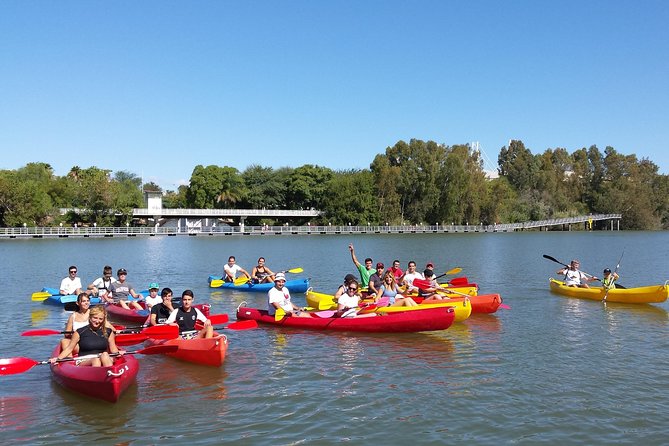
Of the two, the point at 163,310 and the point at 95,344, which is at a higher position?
the point at 163,310

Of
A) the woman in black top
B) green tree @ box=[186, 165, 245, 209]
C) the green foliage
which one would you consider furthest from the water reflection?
green tree @ box=[186, 165, 245, 209]

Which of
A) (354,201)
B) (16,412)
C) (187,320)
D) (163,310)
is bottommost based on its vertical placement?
(16,412)

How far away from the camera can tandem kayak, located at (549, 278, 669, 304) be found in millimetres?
18594

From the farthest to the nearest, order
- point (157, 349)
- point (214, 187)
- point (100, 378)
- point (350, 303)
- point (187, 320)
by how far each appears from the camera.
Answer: point (214, 187) < point (350, 303) < point (187, 320) < point (157, 349) < point (100, 378)

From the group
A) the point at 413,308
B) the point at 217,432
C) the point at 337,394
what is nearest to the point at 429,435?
the point at 337,394

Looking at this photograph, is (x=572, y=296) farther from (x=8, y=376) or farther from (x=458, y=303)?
(x=8, y=376)

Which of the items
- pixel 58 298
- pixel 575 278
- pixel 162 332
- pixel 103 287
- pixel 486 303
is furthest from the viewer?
pixel 575 278

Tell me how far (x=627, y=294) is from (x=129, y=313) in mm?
15916

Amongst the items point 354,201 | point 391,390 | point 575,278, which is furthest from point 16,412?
point 354,201

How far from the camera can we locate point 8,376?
1122cm

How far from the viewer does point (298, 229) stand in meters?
88.8

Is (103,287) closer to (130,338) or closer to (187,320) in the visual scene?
(130,338)

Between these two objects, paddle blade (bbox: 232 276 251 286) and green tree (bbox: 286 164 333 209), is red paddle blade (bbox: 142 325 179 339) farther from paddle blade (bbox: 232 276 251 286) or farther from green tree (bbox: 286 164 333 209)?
green tree (bbox: 286 164 333 209)

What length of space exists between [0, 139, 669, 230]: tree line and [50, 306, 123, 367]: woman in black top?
72.5m
